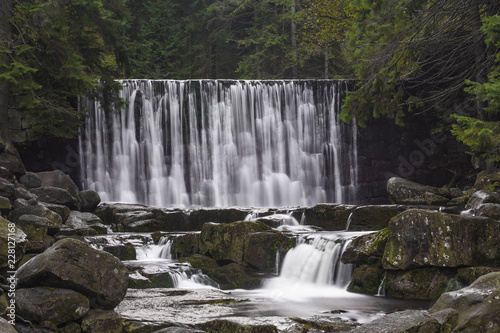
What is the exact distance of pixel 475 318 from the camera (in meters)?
5.94

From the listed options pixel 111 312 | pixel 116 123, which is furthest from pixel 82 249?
pixel 116 123

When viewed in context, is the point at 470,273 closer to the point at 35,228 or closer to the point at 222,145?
the point at 35,228

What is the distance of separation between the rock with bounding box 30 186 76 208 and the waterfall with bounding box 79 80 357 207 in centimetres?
501

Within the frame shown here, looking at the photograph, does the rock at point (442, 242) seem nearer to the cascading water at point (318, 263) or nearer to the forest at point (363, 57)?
the cascading water at point (318, 263)

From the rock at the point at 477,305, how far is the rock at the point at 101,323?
13.2 ft

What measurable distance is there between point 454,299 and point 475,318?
0.45 m

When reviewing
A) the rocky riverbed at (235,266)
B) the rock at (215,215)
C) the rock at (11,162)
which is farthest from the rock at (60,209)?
the rock at (215,215)

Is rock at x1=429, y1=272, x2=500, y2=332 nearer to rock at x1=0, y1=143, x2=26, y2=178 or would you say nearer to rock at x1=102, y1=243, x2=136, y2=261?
rock at x1=102, y1=243, x2=136, y2=261

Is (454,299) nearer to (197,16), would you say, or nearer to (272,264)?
(272,264)

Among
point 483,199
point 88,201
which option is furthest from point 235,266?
point 88,201

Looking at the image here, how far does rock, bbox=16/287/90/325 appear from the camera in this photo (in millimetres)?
7102

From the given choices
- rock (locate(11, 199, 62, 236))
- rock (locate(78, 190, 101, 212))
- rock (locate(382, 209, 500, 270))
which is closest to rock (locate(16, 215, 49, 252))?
rock (locate(11, 199, 62, 236))

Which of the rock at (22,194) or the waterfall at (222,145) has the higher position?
the waterfall at (222,145)

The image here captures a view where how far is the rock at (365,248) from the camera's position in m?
10.4
